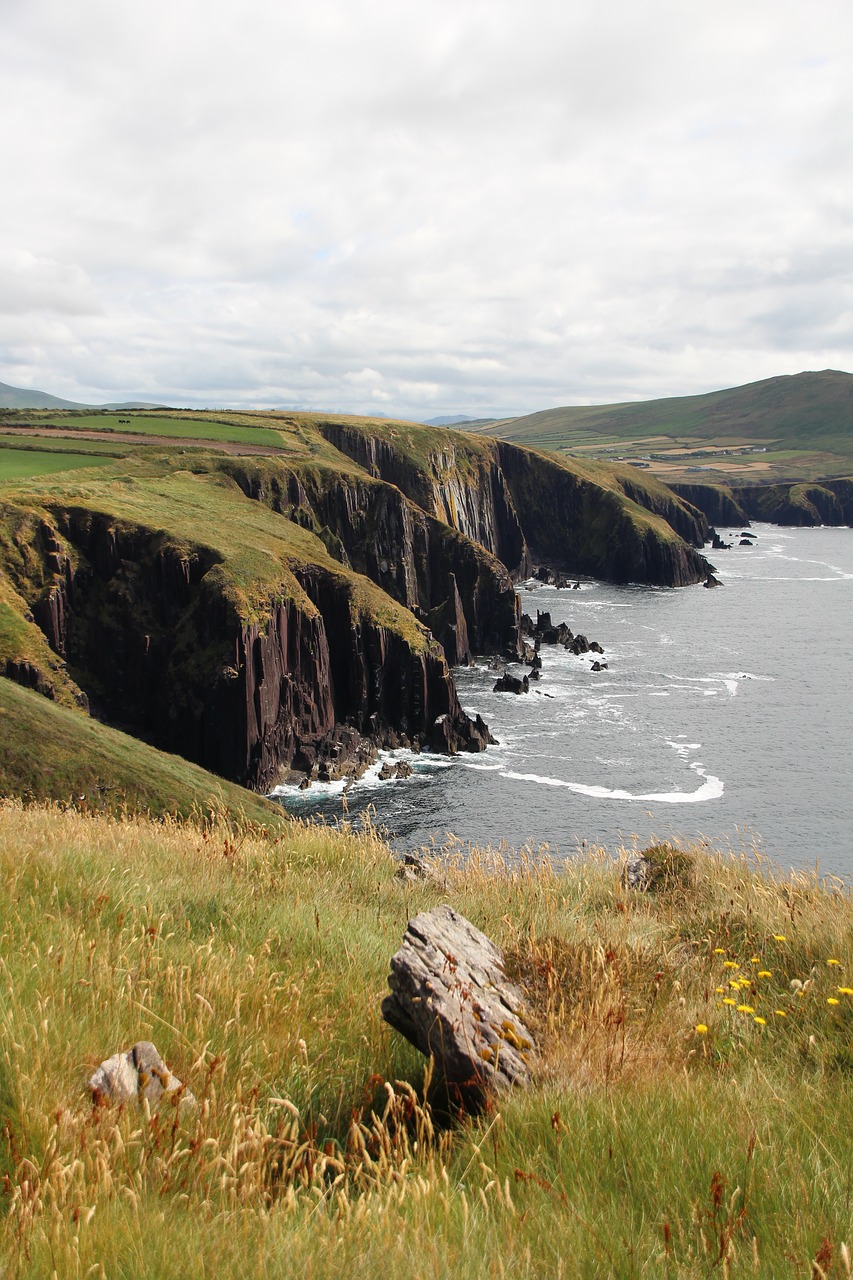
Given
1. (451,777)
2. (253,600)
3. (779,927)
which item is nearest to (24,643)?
(253,600)

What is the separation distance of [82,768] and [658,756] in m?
41.8

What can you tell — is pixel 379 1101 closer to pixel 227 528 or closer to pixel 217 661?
pixel 217 661

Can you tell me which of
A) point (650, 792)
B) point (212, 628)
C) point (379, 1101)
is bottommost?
point (650, 792)

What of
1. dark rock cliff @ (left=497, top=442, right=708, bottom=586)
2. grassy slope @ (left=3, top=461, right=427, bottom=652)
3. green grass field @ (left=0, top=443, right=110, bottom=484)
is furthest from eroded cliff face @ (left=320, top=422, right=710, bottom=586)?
green grass field @ (left=0, top=443, right=110, bottom=484)

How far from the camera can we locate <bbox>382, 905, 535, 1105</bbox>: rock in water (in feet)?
15.3

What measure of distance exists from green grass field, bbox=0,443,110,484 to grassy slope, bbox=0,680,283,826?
43.0m

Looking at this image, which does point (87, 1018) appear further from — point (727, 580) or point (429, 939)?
point (727, 580)

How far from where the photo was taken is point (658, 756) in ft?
211

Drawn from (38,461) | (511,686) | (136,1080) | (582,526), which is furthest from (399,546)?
(136,1080)

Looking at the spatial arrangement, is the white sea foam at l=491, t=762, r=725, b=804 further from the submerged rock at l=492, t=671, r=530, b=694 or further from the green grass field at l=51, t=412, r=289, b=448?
the green grass field at l=51, t=412, r=289, b=448

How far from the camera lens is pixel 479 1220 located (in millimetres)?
3285

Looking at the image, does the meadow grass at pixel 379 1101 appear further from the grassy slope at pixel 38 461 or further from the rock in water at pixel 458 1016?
the grassy slope at pixel 38 461

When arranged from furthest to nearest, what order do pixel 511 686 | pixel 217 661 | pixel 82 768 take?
pixel 511 686 → pixel 217 661 → pixel 82 768

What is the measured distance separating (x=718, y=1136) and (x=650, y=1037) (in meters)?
1.36
